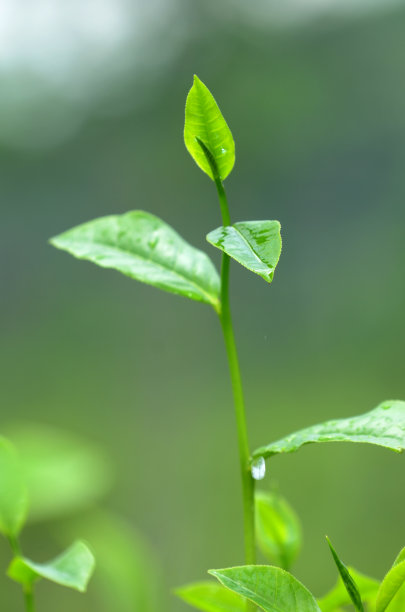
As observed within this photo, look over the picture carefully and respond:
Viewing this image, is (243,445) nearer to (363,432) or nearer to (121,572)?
(363,432)

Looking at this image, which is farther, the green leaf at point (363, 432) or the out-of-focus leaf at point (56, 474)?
the out-of-focus leaf at point (56, 474)

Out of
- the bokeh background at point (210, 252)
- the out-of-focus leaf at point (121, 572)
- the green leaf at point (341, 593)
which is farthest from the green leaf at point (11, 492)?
the bokeh background at point (210, 252)

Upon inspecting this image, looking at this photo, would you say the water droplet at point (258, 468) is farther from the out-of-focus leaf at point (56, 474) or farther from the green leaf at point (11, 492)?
the out-of-focus leaf at point (56, 474)

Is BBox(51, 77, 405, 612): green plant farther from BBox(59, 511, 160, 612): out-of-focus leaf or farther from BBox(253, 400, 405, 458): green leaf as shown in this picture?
BBox(59, 511, 160, 612): out-of-focus leaf

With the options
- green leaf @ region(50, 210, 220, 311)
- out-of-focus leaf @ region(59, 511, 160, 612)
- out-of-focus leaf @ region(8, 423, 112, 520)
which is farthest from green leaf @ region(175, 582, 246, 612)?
out-of-focus leaf @ region(8, 423, 112, 520)

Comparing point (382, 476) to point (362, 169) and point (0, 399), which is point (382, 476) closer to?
point (362, 169)

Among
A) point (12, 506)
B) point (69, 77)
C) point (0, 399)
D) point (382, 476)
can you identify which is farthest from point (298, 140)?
point (12, 506)
